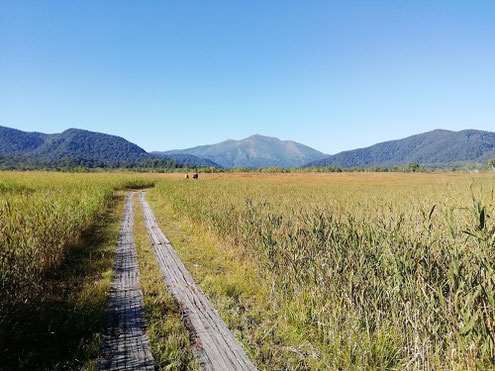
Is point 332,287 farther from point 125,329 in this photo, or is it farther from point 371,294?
point 125,329

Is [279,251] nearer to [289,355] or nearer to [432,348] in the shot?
[289,355]

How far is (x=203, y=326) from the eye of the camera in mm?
4055

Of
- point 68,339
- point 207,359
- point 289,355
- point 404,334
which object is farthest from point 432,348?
point 68,339

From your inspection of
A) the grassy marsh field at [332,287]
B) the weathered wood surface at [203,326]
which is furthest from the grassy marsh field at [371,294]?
the weathered wood surface at [203,326]

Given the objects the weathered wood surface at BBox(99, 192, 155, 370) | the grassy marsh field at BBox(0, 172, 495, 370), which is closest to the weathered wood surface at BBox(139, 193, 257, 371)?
the grassy marsh field at BBox(0, 172, 495, 370)

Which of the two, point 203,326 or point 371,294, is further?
point 203,326

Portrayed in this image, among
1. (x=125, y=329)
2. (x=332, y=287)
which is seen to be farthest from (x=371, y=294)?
(x=125, y=329)

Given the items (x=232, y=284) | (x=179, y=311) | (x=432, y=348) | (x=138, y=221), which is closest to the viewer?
(x=432, y=348)

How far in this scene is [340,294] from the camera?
12.3 feet

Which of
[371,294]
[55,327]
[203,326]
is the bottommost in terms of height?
[203,326]

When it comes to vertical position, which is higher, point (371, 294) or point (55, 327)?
point (371, 294)

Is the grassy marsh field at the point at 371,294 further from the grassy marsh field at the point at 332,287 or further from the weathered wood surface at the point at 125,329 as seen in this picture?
the weathered wood surface at the point at 125,329

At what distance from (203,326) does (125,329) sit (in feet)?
3.84

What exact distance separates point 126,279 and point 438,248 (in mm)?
5963
